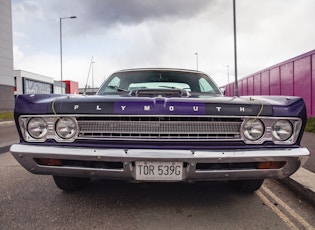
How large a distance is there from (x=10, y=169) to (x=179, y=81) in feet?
10.0

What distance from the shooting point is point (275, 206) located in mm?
3334

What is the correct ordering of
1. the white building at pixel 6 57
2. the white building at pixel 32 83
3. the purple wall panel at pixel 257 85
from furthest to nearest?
1. the white building at pixel 32 83
2. the white building at pixel 6 57
3. the purple wall panel at pixel 257 85

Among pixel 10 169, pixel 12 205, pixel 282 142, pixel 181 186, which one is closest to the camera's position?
pixel 282 142

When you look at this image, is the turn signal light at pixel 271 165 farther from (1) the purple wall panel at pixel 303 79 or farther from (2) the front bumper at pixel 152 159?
(1) the purple wall panel at pixel 303 79

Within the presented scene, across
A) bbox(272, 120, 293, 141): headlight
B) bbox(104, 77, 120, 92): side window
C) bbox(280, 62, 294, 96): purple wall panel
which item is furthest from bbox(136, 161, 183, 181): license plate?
bbox(280, 62, 294, 96): purple wall panel

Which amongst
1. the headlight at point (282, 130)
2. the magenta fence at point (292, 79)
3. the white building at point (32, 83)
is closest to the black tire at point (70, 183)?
the headlight at point (282, 130)

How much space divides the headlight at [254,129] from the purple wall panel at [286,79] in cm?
1173

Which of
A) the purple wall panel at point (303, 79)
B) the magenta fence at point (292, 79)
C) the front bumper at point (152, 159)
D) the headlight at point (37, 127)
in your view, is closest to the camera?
the front bumper at point (152, 159)

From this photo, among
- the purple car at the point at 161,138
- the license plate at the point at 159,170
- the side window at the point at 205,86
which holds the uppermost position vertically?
the side window at the point at 205,86

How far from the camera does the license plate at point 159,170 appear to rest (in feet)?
8.54

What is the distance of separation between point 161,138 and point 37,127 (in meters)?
1.13

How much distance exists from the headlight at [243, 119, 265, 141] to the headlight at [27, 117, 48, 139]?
1.81 metres

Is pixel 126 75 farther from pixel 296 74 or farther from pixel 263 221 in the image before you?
pixel 296 74

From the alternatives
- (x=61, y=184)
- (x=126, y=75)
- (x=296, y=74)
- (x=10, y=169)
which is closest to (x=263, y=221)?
(x=61, y=184)
